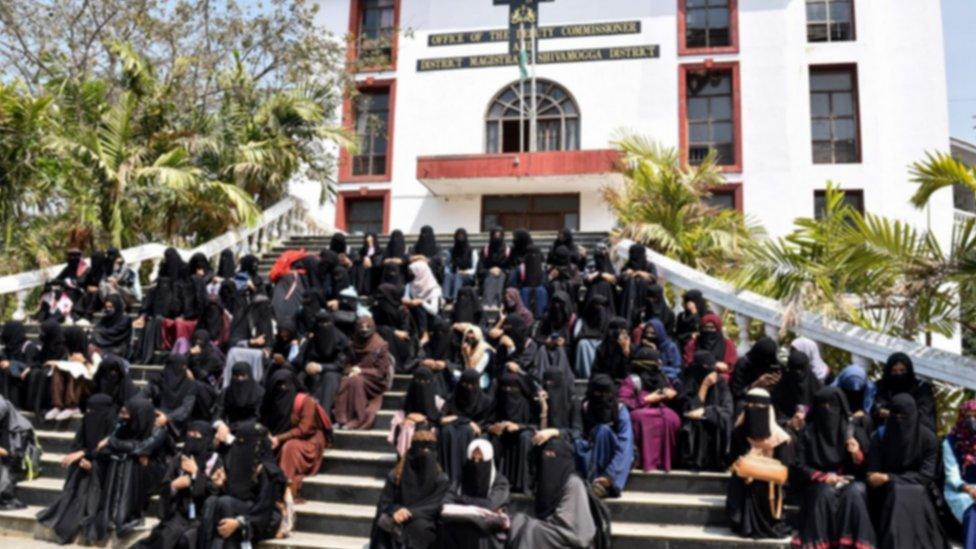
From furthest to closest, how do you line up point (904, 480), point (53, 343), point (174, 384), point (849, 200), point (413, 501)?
1. point (849, 200)
2. point (53, 343)
3. point (174, 384)
4. point (413, 501)
5. point (904, 480)

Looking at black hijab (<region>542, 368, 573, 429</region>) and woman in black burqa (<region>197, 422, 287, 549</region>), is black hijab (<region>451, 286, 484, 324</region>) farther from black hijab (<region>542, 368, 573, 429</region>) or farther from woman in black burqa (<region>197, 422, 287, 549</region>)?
woman in black burqa (<region>197, 422, 287, 549</region>)

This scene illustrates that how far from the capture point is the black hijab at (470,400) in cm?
736

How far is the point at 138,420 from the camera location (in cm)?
747

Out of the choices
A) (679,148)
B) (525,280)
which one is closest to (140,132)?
(525,280)

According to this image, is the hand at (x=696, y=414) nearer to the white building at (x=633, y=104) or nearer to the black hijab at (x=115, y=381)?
the black hijab at (x=115, y=381)

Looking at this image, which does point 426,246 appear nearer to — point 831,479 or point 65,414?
point 65,414

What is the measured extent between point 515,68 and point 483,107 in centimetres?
134

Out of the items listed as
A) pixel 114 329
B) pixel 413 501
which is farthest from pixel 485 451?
pixel 114 329

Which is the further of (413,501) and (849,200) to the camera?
(849,200)

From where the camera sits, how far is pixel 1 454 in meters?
7.81

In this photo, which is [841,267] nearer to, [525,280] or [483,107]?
[525,280]

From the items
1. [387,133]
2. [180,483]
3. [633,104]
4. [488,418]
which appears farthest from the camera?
[387,133]

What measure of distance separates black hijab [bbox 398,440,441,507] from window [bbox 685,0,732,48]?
17.6m

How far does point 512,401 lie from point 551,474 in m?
1.10
